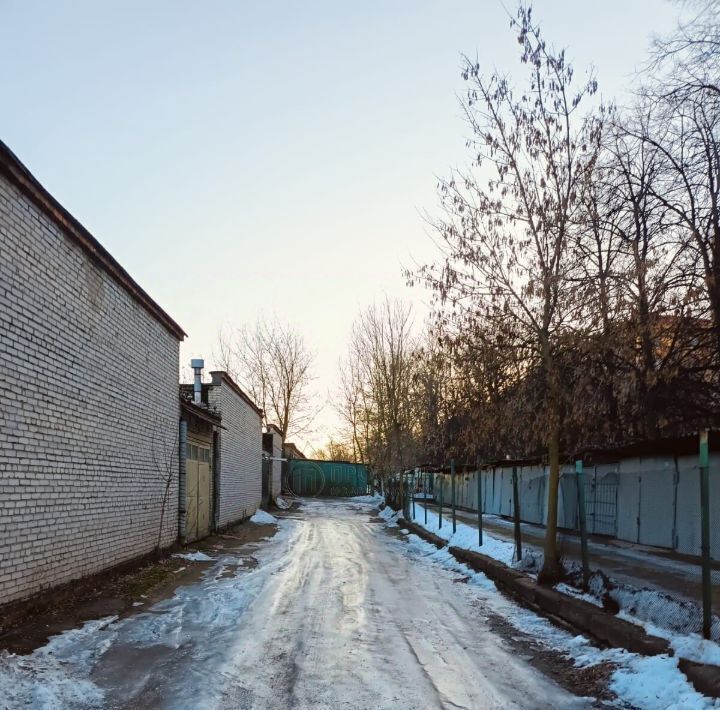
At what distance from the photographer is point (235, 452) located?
22.7 m

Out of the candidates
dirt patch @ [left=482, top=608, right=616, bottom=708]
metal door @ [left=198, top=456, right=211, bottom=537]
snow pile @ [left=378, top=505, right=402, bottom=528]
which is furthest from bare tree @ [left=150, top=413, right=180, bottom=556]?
snow pile @ [left=378, top=505, right=402, bottom=528]

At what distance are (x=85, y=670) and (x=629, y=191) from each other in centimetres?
1128

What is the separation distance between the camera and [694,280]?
34.2 feet

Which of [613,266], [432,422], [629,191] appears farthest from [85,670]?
[432,422]

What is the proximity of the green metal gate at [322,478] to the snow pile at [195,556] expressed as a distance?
35736 mm

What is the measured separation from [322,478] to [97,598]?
42.1m

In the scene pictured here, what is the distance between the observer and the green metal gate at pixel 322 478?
1981 inches

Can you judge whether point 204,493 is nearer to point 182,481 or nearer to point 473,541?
point 182,481

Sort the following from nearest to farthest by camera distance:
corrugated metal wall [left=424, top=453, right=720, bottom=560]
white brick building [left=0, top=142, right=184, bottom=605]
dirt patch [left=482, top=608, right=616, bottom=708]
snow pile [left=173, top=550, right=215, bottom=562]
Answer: dirt patch [left=482, top=608, right=616, bottom=708], white brick building [left=0, top=142, right=184, bottom=605], corrugated metal wall [left=424, top=453, right=720, bottom=560], snow pile [left=173, top=550, right=215, bottom=562]

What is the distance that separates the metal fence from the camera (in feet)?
21.8

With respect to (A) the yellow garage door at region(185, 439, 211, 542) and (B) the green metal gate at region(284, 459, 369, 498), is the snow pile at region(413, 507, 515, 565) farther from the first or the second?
(B) the green metal gate at region(284, 459, 369, 498)

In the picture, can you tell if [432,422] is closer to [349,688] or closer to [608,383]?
[608,383]

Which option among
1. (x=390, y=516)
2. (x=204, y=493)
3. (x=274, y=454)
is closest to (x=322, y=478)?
(x=274, y=454)

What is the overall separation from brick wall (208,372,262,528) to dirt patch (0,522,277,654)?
6085 millimetres
